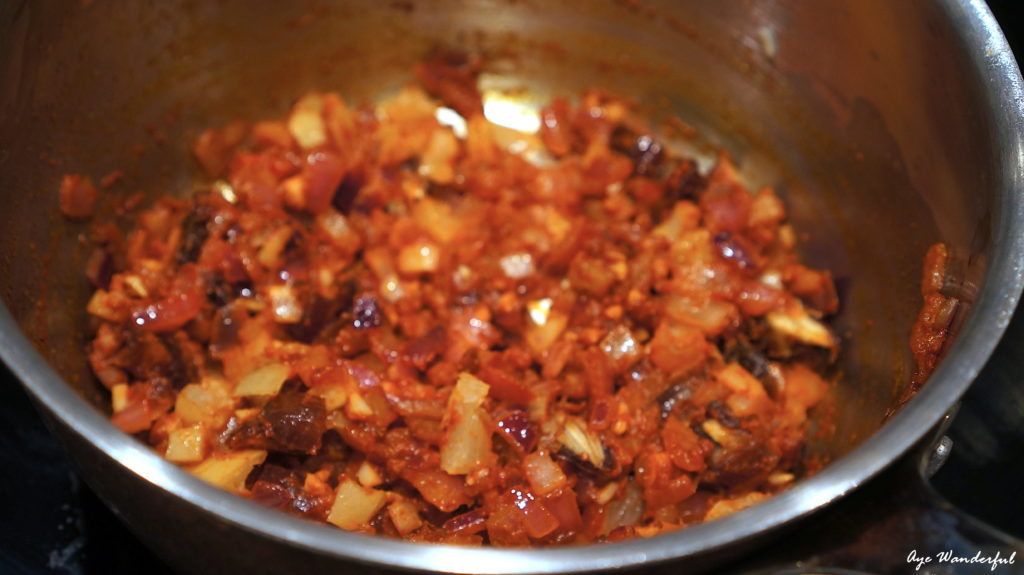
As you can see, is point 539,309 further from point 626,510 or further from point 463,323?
point 626,510

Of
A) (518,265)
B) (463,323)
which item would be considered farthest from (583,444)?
(518,265)

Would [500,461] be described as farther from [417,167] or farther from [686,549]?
[417,167]

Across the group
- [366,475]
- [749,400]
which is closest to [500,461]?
[366,475]

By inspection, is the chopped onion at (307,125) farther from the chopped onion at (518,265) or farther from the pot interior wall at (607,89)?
the chopped onion at (518,265)

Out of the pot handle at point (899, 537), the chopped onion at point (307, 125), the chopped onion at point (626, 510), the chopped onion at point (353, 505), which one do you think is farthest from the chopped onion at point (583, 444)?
the chopped onion at point (307, 125)

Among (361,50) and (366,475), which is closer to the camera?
(366,475)

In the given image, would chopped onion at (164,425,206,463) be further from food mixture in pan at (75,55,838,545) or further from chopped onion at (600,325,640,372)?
chopped onion at (600,325,640,372)

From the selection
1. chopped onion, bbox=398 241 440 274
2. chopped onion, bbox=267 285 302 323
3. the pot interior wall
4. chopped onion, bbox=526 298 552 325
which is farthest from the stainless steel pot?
chopped onion, bbox=526 298 552 325
